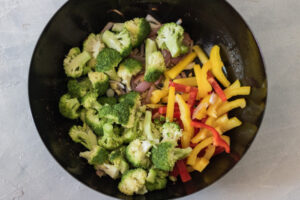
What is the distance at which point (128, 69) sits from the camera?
2033 millimetres

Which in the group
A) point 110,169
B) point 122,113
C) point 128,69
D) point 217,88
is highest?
point 217,88

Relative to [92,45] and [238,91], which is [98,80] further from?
[238,91]

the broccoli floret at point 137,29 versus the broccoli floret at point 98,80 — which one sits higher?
the broccoli floret at point 137,29

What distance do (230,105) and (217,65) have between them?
30cm

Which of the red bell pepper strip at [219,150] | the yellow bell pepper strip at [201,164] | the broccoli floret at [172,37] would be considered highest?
the broccoli floret at [172,37]

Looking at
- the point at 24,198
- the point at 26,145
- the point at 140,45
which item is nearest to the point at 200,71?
the point at 140,45

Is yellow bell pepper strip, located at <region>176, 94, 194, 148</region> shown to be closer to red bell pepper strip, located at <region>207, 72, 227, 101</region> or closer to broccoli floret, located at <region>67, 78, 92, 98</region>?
red bell pepper strip, located at <region>207, 72, 227, 101</region>

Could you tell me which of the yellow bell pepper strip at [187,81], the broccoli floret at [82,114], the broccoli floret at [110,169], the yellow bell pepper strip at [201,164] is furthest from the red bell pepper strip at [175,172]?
the broccoli floret at [82,114]

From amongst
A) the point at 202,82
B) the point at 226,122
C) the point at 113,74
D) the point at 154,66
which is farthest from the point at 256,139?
the point at 113,74

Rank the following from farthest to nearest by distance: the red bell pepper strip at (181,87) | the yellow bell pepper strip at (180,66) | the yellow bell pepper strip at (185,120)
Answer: the yellow bell pepper strip at (180,66) → the red bell pepper strip at (181,87) → the yellow bell pepper strip at (185,120)

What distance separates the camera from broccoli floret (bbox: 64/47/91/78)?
203cm

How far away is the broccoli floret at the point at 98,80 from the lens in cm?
201

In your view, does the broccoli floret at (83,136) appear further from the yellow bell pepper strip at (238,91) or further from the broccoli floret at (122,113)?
the yellow bell pepper strip at (238,91)

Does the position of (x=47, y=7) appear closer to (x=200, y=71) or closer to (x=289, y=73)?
(x=200, y=71)
